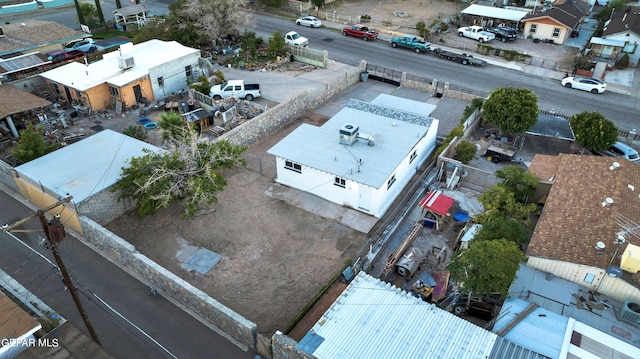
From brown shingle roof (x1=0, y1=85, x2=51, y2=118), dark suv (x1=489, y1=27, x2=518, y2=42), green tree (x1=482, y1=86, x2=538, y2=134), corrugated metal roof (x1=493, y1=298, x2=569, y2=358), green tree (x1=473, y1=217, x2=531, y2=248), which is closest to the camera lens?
corrugated metal roof (x1=493, y1=298, x2=569, y2=358)

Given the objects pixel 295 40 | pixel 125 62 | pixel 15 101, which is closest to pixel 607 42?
pixel 295 40

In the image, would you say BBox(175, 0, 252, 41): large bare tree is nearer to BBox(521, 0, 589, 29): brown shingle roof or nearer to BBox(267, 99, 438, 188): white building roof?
BBox(267, 99, 438, 188): white building roof

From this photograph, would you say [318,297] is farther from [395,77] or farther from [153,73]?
[395,77]

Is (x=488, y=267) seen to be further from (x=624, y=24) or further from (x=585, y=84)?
(x=624, y=24)

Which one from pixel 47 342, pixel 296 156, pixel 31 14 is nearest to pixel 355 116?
pixel 296 156

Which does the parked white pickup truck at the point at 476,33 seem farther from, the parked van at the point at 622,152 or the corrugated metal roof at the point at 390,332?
the corrugated metal roof at the point at 390,332

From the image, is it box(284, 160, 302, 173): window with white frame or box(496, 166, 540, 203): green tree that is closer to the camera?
box(496, 166, 540, 203): green tree

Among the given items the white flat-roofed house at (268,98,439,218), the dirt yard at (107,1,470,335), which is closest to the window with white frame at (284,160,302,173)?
the white flat-roofed house at (268,98,439,218)
